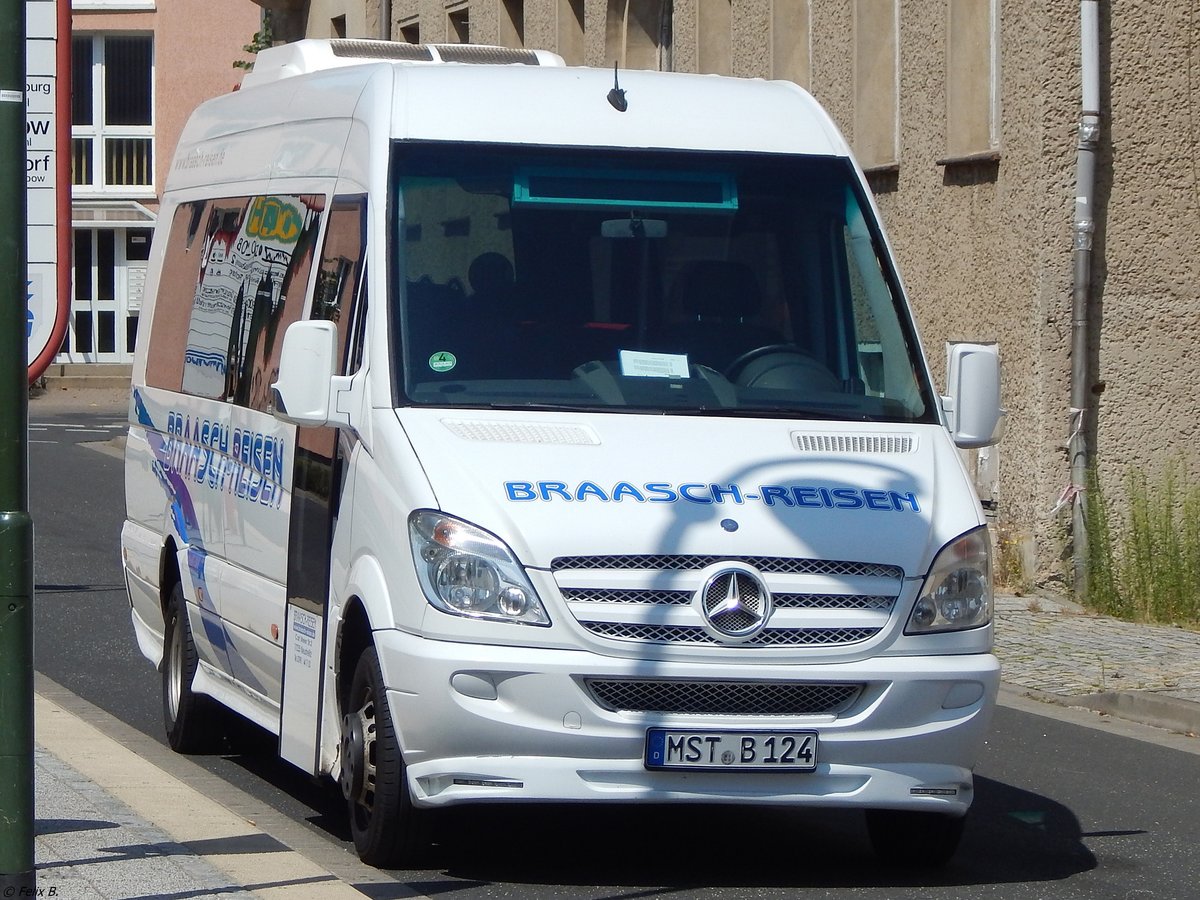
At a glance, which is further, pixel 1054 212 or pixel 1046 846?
pixel 1054 212

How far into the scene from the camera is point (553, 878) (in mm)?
6727

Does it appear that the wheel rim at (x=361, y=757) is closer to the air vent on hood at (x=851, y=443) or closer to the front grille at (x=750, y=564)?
the front grille at (x=750, y=564)

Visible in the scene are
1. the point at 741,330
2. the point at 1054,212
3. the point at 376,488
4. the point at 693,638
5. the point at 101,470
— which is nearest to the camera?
the point at 693,638

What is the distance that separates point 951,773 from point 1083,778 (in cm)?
271

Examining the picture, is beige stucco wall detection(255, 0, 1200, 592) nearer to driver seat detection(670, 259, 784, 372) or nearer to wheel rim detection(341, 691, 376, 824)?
driver seat detection(670, 259, 784, 372)

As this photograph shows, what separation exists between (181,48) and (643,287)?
43.7m

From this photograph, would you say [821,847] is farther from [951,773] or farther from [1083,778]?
[1083,778]

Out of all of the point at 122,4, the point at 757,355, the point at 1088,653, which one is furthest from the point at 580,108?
the point at 122,4

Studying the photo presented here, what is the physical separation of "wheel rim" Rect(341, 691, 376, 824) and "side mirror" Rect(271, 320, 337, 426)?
93 centimetres

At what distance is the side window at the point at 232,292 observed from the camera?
8008 mm

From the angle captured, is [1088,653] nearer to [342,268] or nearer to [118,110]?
[342,268]

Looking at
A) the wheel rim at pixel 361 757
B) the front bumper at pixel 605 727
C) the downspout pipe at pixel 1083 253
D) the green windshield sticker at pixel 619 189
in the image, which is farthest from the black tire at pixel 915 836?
the downspout pipe at pixel 1083 253

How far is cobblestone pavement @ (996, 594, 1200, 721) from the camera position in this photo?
11477 millimetres

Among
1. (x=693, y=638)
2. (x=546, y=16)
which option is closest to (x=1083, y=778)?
(x=693, y=638)
